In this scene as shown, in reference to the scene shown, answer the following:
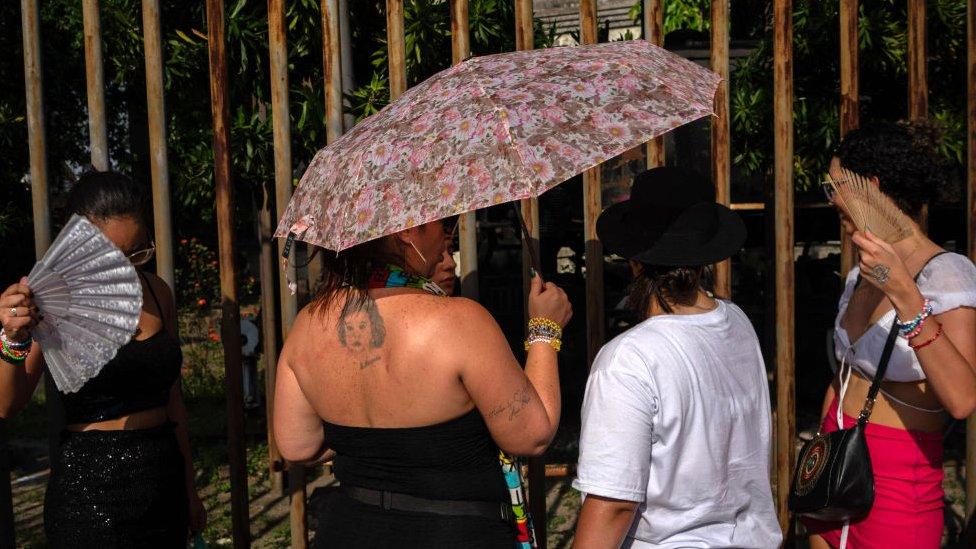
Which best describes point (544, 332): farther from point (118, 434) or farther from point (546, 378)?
point (118, 434)

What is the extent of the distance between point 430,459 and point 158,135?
69.7 inches

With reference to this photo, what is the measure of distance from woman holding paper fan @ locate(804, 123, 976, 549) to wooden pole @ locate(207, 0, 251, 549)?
195cm

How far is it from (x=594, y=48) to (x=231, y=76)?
292 centimetres

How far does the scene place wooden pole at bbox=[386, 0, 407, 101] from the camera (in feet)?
10.1

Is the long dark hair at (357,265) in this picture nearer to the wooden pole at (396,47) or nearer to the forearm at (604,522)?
the forearm at (604,522)

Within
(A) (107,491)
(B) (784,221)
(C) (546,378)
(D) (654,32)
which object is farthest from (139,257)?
(B) (784,221)

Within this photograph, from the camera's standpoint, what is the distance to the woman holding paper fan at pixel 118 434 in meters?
2.76

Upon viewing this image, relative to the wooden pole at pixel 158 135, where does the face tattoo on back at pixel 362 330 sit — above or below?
below

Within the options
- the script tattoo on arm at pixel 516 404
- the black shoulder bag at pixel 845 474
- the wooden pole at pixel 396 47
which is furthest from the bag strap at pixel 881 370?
the wooden pole at pixel 396 47

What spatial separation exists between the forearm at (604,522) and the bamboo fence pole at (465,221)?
1231 millimetres

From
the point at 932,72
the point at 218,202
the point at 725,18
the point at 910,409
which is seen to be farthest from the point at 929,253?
the point at 932,72

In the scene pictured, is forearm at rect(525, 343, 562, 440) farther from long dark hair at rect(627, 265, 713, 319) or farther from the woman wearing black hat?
long dark hair at rect(627, 265, 713, 319)

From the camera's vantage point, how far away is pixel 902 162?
2.52 meters

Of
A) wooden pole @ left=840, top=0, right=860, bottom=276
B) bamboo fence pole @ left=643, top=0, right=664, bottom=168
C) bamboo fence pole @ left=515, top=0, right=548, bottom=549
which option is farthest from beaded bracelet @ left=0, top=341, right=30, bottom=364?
wooden pole @ left=840, top=0, right=860, bottom=276
